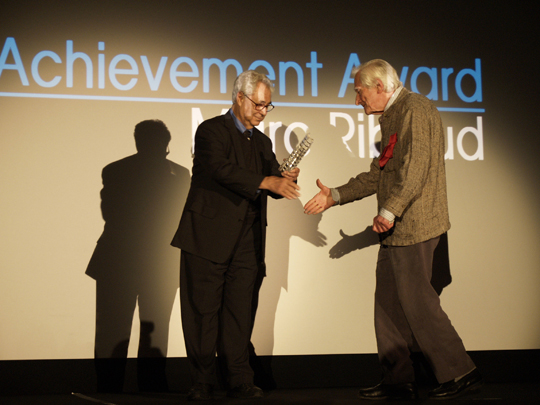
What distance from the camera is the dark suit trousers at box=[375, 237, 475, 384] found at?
2441mm

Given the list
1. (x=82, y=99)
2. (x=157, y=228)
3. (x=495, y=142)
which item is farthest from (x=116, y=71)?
(x=495, y=142)

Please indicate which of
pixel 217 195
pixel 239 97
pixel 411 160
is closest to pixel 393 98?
pixel 411 160

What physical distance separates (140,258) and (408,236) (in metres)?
1.64

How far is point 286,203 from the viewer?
3475 millimetres

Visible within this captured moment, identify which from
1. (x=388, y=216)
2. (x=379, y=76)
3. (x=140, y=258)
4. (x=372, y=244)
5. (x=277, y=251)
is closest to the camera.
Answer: (x=388, y=216)

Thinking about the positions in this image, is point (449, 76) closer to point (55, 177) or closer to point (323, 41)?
point (323, 41)

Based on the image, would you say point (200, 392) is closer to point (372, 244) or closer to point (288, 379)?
point (288, 379)

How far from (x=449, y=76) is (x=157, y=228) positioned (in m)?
2.20

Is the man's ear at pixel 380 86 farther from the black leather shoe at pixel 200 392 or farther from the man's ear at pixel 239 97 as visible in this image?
the black leather shoe at pixel 200 392

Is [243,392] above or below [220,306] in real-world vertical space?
below

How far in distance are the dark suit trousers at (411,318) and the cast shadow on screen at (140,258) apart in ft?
4.31

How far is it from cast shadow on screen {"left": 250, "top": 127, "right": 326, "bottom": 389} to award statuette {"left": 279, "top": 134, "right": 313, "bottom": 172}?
668 mm

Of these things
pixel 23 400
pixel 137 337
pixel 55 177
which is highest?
pixel 55 177

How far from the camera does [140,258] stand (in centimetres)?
330
